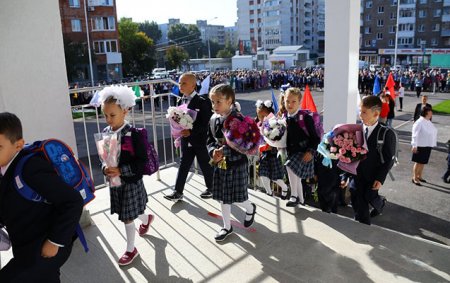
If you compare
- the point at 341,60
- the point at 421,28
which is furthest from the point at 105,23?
the point at 421,28

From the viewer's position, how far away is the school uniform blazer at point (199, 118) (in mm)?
4699

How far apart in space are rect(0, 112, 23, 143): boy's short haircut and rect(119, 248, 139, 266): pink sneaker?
5.44ft

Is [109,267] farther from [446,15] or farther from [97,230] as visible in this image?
[446,15]

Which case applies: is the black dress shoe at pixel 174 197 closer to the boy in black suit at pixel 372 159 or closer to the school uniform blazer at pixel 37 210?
the boy in black suit at pixel 372 159

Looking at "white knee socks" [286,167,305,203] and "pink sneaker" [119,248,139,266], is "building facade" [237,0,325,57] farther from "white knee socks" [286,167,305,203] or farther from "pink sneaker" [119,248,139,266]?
"pink sneaker" [119,248,139,266]

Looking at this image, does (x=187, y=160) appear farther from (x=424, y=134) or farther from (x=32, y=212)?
(x=424, y=134)

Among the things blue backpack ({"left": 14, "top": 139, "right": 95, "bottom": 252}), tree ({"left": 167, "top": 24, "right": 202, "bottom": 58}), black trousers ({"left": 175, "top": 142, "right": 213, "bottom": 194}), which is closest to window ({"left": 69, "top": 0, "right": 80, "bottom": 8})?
black trousers ({"left": 175, "top": 142, "right": 213, "bottom": 194})

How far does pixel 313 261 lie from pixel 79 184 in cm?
214

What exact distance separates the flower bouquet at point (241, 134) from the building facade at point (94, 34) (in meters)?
39.1

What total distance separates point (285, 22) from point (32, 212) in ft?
304

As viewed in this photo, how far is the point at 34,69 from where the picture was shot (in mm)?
3545

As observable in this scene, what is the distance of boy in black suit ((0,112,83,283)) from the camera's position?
6.77ft

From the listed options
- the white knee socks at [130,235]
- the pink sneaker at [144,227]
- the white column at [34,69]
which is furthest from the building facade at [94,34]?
the white knee socks at [130,235]

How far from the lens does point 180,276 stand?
3195 mm
